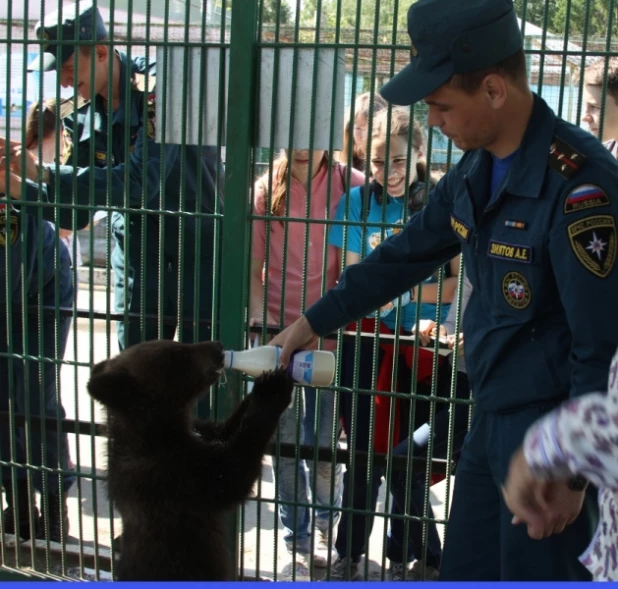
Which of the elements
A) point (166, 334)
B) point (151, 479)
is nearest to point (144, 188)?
point (166, 334)

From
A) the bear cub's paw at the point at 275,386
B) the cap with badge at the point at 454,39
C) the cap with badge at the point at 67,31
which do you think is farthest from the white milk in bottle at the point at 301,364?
the cap with badge at the point at 67,31

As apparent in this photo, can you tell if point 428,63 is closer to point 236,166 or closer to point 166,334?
point 236,166

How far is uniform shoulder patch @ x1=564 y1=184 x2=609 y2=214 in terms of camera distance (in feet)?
7.52

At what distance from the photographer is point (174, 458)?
331cm

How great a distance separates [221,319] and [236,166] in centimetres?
63

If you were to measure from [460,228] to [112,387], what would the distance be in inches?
54.2

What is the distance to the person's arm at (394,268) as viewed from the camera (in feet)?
9.61

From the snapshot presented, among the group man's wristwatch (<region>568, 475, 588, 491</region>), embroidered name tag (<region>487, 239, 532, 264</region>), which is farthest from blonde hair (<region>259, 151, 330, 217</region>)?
man's wristwatch (<region>568, 475, 588, 491</region>)

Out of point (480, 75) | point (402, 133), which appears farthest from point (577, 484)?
point (402, 133)

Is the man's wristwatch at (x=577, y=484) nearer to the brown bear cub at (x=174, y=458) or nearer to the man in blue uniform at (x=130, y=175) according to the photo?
the brown bear cub at (x=174, y=458)

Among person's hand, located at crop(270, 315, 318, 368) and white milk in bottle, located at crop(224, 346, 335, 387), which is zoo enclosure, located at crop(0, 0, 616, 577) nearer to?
white milk in bottle, located at crop(224, 346, 335, 387)

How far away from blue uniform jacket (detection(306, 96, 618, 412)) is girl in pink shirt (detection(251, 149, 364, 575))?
95cm

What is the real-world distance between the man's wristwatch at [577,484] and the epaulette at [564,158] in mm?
784

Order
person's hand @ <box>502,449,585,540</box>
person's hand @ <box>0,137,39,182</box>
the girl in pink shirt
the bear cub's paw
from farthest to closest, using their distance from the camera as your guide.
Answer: person's hand @ <box>0,137,39,182</box>, the girl in pink shirt, the bear cub's paw, person's hand @ <box>502,449,585,540</box>
